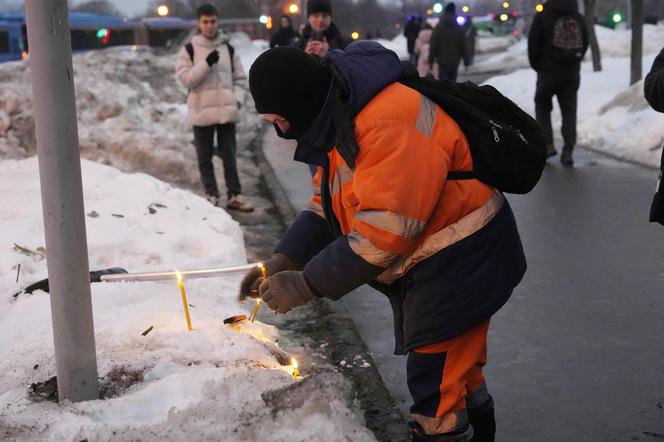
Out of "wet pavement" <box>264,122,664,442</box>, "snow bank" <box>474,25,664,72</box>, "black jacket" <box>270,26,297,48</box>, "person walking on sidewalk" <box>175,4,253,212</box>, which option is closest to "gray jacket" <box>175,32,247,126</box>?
"person walking on sidewalk" <box>175,4,253,212</box>

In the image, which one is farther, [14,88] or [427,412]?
[14,88]

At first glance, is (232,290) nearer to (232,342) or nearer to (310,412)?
(232,342)

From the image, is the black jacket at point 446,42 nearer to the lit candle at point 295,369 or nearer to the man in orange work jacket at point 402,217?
the lit candle at point 295,369

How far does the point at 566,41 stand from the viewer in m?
11.1

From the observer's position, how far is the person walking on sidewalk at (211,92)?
8.85 metres

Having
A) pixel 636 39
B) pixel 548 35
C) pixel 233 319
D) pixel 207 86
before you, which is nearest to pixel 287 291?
pixel 233 319

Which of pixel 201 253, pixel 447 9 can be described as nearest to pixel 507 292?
pixel 201 253

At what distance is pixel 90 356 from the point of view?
3566 millimetres

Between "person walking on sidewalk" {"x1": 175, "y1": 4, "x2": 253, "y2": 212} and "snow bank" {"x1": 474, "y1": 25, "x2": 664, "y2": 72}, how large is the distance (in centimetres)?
2328

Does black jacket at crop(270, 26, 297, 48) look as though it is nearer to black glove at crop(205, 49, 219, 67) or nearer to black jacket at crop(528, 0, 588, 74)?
black jacket at crop(528, 0, 588, 74)

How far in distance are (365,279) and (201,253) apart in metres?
3.68

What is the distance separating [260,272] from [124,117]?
36.6 feet

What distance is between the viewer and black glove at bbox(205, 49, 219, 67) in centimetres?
880

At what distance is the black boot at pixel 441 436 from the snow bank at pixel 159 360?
0.24 meters
